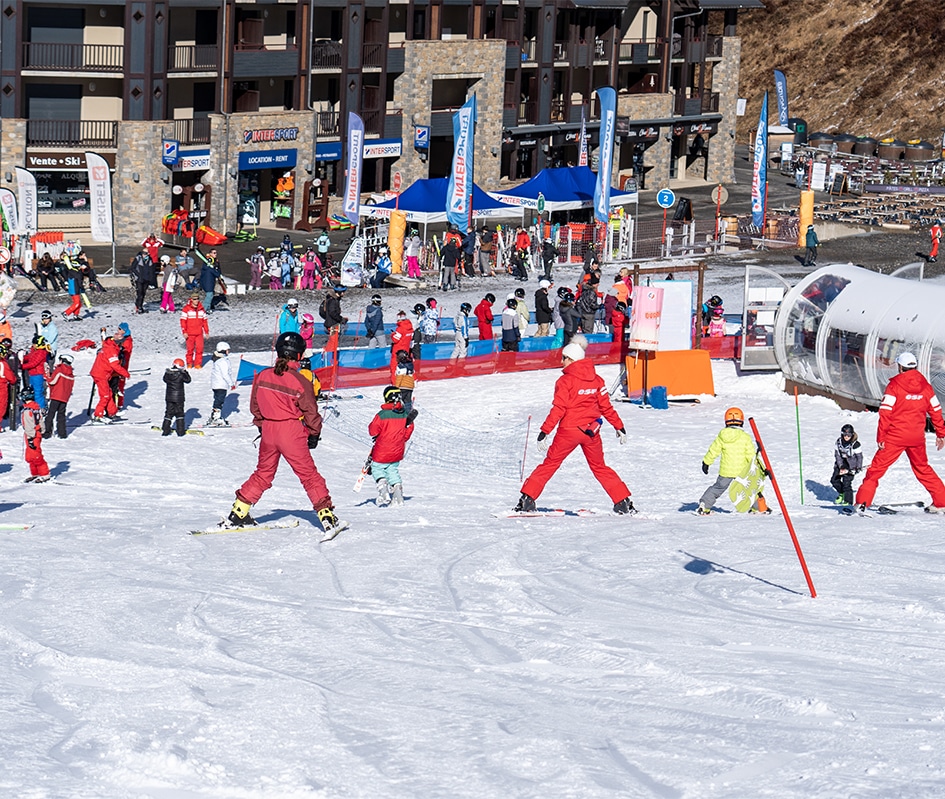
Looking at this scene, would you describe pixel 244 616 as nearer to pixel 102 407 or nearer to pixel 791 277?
pixel 102 407

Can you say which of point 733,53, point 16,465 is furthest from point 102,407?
point 733,53

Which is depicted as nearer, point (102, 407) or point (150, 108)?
point (102, 407)

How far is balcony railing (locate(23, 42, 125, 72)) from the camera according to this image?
43000 mm

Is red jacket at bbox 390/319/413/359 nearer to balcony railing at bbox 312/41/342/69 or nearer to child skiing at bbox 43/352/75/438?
child skiing at bbox 43/352/75/438

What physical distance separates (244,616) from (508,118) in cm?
4520

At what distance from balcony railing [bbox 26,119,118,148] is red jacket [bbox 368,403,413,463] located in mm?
30492

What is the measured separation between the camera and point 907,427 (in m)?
15.0

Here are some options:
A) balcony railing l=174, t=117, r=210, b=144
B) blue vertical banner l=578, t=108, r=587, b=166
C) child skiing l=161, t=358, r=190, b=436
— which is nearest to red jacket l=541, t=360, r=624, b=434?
child skiing l=161, t=358, r=190, b=436

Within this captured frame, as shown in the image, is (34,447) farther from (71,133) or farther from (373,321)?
(71,133)

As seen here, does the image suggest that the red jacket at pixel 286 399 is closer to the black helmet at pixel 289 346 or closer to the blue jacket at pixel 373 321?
the black helmet at pixel 289 346

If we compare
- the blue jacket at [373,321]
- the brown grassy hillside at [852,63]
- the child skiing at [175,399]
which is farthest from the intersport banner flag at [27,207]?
the brown grassy hillside at [852,63]

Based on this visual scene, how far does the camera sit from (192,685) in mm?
8906

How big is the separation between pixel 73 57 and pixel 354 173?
9079mm

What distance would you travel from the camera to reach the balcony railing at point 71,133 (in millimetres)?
42969
